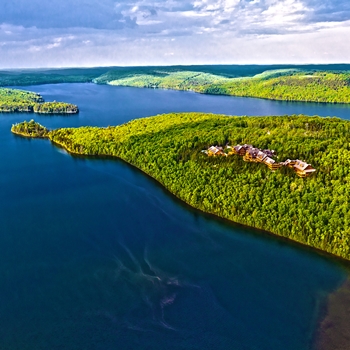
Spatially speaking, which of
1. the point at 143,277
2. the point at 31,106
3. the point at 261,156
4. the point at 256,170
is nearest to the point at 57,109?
the point at 31,106

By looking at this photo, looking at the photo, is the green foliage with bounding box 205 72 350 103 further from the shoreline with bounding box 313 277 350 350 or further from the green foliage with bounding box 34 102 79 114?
the shoreline with bounding box 313 277 350 350

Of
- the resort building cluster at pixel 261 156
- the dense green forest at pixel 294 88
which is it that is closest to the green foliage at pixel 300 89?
the dense green forest at pixel 294 88

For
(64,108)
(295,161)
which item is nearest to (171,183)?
(295,161)

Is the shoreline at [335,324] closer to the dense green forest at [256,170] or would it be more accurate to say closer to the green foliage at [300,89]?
the dense green forest at [256,170]

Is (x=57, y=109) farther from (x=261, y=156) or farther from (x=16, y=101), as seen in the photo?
(x=261, y=156)

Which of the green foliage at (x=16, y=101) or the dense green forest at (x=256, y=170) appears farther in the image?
the green foliage at (x=16, y=101)

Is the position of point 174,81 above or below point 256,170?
above

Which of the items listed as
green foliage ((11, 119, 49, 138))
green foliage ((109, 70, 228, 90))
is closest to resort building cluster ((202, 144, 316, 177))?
green foliage ((11, 119, 49, 138))
